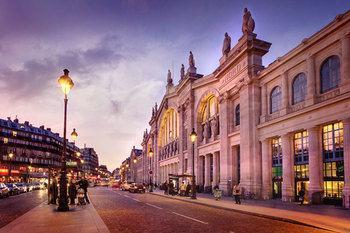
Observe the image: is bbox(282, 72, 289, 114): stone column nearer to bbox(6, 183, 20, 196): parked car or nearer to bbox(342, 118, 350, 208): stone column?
bbox(342, 118, 350, 208): stone column

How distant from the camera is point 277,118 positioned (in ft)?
111

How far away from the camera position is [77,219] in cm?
1598

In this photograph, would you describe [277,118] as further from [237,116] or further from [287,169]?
[237,116]

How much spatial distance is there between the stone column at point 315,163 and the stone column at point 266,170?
303 inches

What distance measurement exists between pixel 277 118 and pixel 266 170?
5600 millimetres

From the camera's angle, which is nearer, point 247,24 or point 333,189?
point 333,189

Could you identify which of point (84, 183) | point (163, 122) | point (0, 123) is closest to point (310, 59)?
point (84, 183)

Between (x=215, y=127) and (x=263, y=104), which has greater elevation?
(x=263, y=104)

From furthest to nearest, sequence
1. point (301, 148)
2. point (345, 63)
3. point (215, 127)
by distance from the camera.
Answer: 1. point (215, 127)
2. point (301, 148)
3. point (345, 63)

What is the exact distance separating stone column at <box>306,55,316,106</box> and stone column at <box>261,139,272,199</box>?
8253mm

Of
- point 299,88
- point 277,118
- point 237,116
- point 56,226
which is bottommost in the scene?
point 56,226

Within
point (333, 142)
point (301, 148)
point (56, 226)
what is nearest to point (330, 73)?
point (333, 142)

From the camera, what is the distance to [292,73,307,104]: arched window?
31.4 m

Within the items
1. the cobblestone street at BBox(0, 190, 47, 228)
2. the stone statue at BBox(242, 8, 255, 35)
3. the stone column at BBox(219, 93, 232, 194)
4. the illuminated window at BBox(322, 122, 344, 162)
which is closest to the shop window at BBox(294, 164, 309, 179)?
the illuminated window at BBox(322, 122, 344, 162)
